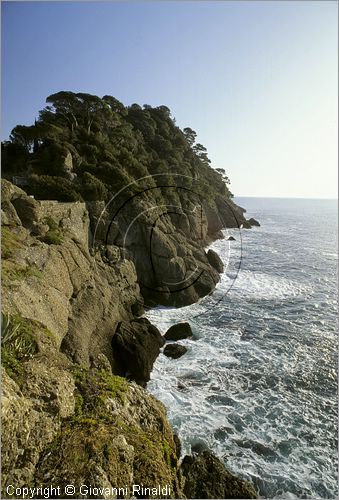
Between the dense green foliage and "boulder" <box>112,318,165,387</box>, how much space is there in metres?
11.1

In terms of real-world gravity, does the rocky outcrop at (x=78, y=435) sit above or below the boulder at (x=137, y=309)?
above

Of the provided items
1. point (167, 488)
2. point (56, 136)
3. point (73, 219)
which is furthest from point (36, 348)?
point (56, 136)

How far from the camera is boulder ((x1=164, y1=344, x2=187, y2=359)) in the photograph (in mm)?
16688

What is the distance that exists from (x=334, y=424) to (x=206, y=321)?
1054cm

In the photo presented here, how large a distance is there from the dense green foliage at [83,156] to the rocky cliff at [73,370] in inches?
178

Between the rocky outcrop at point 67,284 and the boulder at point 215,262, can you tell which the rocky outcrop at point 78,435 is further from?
the boulder at point 215,262

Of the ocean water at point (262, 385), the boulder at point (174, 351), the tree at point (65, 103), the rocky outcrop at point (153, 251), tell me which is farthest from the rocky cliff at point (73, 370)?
the tree at point (65, 103)

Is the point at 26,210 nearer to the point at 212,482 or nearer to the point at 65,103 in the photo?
the point at 212,482

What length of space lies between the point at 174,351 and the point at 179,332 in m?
2.10

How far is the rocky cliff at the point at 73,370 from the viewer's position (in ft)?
16.4

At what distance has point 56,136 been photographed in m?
29.4

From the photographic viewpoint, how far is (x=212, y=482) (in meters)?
8.65

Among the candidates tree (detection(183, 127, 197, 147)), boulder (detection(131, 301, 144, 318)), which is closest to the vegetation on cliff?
boulder (detection(131, 301, 144, 318))

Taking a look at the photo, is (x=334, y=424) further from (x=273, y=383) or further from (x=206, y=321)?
(x=206, y=321)
